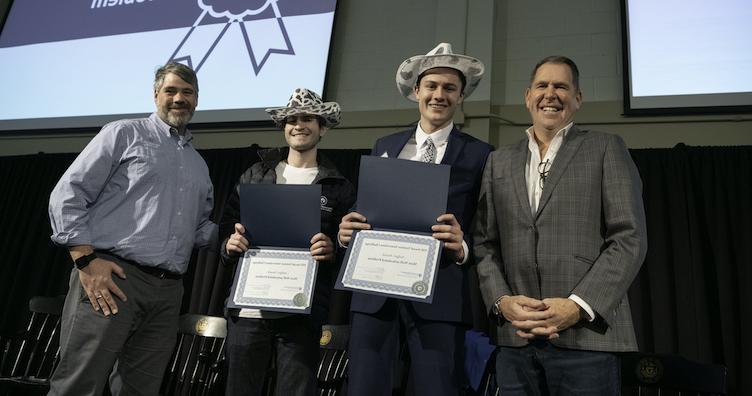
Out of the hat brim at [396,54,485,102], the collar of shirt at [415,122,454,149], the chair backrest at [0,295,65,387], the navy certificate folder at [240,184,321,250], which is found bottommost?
the chair backrest at [0,295,65,387]

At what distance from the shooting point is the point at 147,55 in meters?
5.05

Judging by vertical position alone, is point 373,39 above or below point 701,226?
above

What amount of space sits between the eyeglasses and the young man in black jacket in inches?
28.7

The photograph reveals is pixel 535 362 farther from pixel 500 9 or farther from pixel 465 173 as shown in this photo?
pixel 500 9

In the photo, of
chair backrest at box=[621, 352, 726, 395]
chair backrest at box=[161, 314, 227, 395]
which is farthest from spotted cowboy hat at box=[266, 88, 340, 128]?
chair backrest at box=[621, 352, 726, 395]

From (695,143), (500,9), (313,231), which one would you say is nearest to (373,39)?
(500,9)

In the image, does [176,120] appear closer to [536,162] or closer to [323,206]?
[323,206]

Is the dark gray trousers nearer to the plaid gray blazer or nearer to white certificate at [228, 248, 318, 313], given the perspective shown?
white certificate at [228, 248, 318, 313]

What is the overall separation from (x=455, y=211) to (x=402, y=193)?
0.23m

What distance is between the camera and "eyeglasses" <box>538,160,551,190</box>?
1.65 m

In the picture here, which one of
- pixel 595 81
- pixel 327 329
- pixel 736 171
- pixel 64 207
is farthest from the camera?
pixel 595 81

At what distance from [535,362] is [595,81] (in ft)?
10.6

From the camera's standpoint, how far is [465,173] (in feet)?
5.76

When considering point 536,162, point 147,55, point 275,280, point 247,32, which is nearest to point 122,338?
point 275,280
